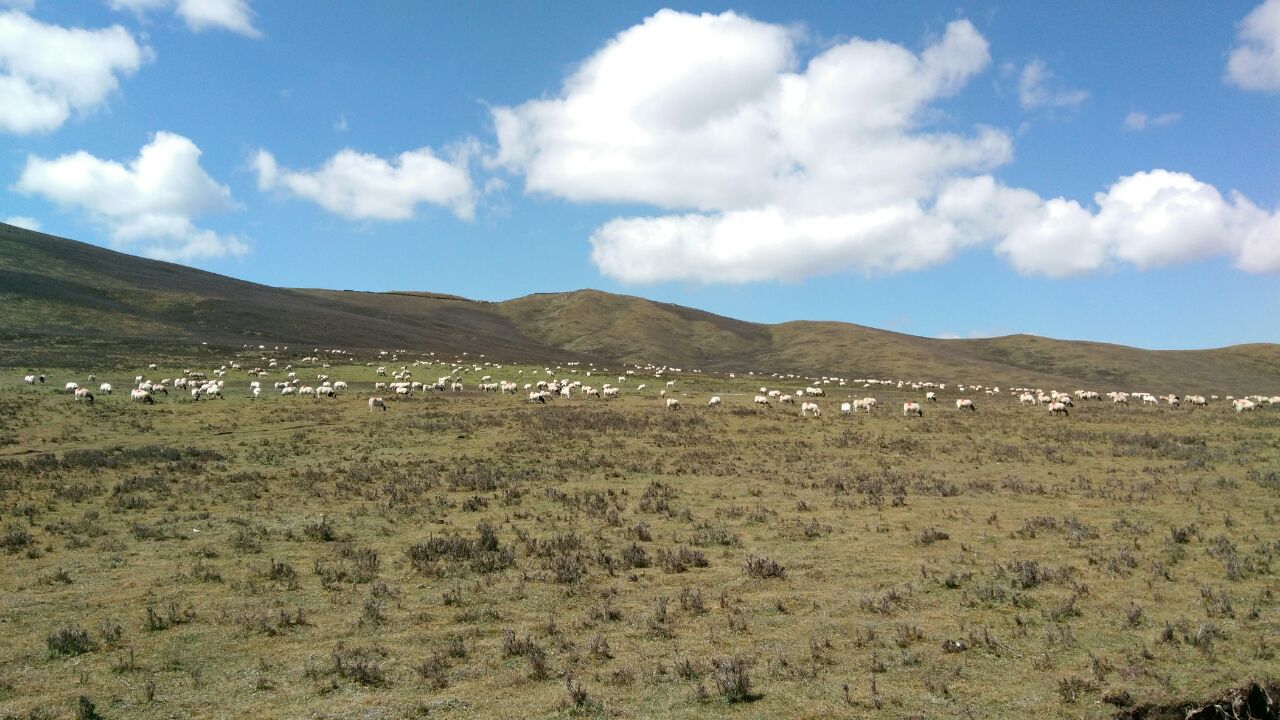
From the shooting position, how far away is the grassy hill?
94.1 metres

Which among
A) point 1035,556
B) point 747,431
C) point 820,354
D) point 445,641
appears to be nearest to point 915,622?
point 1035,556

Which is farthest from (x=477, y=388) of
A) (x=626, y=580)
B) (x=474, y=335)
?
(x=474, y=335)

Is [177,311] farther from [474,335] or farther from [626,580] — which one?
[626,580]

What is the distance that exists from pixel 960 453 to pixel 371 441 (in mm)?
27955

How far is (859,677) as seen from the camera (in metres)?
9.23

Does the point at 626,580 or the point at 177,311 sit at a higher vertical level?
the point at 177,311

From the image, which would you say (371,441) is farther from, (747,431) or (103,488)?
(747,431)

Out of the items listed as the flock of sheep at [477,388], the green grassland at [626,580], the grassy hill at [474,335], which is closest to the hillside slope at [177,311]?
the grassy hill at [474,335]

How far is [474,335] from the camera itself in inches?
5886

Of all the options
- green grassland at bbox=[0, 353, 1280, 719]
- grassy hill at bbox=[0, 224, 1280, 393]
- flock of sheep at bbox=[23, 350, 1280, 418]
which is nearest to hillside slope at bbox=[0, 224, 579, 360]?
grassy hill at bbox=[0, 224, 1280, 393]

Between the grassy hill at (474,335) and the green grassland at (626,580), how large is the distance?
205 feet

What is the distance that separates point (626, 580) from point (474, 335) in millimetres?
140580

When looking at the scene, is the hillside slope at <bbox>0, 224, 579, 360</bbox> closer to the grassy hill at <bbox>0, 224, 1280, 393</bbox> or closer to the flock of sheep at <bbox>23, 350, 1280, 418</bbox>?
the grassy hill at <bbox>0, 224, 1280, 393</bbox>

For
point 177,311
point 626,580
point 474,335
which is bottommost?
point 626,580
